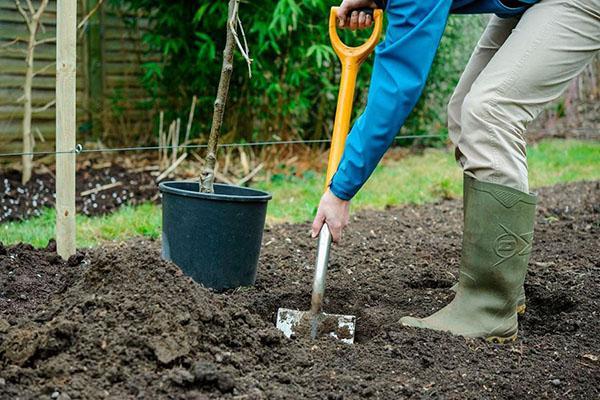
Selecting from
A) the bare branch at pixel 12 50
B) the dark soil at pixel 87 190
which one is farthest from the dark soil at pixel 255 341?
the bare branch at pixel 12 50

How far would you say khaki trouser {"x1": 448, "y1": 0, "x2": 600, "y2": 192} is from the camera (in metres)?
2.68

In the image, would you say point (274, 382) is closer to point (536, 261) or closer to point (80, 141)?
point (536, 261)

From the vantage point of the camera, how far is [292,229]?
181 inches

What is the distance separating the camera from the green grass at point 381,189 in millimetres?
4629

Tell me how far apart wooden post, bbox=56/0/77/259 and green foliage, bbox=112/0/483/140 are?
300 centimetres

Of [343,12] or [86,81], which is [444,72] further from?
[343,12]

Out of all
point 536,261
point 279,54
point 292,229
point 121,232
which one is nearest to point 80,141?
point 279,54

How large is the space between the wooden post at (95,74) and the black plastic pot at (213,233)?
4159 mm

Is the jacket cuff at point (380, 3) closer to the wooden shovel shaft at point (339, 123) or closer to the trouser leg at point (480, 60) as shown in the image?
the wooden shovel shaft at point (339, 123)

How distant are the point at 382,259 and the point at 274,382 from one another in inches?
66.2

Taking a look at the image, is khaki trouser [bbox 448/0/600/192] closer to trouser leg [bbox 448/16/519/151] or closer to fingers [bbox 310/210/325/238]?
trouser leg [bbox 448/16/519/151]

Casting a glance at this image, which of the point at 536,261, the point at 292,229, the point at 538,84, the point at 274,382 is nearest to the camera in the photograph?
the point at 274,382

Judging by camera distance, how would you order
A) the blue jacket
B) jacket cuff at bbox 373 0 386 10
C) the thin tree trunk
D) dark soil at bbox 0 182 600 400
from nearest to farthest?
dark soil at bbox 0 182 600 400 < the blue jacket < jacket cuff at bbox 373 0 386 10 < the thin tree trunk

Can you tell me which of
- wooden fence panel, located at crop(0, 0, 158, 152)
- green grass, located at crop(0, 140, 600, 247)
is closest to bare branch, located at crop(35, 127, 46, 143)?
wooden fence panel, located at crop(0, 0, 158, 152)
